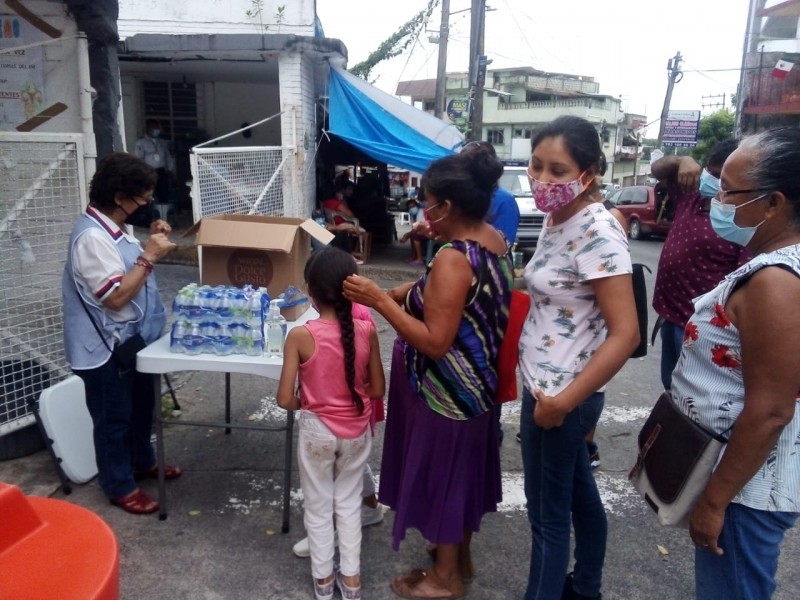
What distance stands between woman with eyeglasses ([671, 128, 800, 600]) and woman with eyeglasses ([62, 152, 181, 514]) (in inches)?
91.0

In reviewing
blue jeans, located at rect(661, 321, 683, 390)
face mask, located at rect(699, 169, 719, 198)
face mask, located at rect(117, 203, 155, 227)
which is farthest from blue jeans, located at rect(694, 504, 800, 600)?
face mask, located at rect(117, 203, 155, 227)

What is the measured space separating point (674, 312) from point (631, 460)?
119cm

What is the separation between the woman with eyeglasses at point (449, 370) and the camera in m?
2.15

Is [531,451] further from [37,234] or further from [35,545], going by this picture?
[37,234]

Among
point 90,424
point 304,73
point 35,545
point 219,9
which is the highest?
point 219,9

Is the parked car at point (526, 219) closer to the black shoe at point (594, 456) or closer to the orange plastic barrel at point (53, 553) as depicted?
the black shoe at point (594, 456)

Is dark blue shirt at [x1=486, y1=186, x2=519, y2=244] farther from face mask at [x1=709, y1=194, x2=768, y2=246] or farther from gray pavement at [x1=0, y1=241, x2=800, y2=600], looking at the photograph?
face mask at [x1=709, y1=194, x2=768, y2=246]

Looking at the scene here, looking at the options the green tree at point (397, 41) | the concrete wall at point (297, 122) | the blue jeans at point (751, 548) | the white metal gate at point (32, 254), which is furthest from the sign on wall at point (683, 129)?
Result: the blue jeans at point (751, 548)

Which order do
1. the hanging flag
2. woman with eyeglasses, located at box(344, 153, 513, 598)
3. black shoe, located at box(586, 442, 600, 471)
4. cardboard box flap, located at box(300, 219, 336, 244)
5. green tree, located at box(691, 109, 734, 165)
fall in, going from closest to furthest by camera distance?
1. woman with eyeglasses, located at box(344, 153, 513, 598)
2. cardboard box flap, located at box(300, 219, 336, 244)
3. black shoe, located at box(586, 442, 600, 471)
4. the hanging flag
5. green tree, located at box(691, 109, 734, 165)

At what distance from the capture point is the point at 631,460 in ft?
13.1

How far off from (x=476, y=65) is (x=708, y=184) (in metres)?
12.4

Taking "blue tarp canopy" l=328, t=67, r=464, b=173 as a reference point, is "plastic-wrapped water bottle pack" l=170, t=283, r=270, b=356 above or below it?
below

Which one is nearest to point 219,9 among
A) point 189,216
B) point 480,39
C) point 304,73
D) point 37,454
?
point 304,73

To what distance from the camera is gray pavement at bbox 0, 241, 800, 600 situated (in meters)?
2.72
